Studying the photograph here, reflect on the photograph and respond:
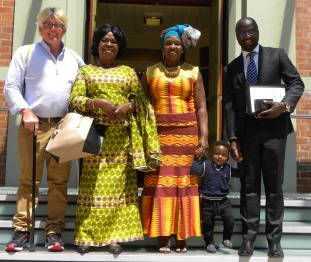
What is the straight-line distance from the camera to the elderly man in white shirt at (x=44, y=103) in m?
3.79

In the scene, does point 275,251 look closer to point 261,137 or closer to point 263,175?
point 263,175

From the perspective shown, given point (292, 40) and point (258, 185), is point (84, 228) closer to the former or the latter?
point (258, 185)

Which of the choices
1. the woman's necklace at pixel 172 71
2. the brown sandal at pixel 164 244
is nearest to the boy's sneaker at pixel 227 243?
the brown sandal at pixel 164 244

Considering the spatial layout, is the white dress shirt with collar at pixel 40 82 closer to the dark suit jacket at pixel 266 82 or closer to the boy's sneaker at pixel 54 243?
the boy's sneaker at pixel 54 243

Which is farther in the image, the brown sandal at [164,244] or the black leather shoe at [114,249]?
the brown sandal at [164,244]

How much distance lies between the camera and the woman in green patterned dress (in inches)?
147

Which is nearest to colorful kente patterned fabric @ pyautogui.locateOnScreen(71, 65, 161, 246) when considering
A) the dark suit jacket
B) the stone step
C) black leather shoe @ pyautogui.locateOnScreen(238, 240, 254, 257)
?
the stone step

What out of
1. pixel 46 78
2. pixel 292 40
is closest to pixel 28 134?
pixel 46 78

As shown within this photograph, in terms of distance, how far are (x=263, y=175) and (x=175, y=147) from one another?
77 centimetres

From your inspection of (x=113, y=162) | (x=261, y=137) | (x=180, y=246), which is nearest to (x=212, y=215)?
(x=180, y=246)

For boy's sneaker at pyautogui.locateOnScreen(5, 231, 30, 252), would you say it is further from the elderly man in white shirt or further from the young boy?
the young boy

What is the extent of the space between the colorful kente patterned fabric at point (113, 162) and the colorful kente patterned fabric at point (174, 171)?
129 millimetres

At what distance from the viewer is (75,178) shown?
18.0 ft

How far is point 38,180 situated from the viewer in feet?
12.8
